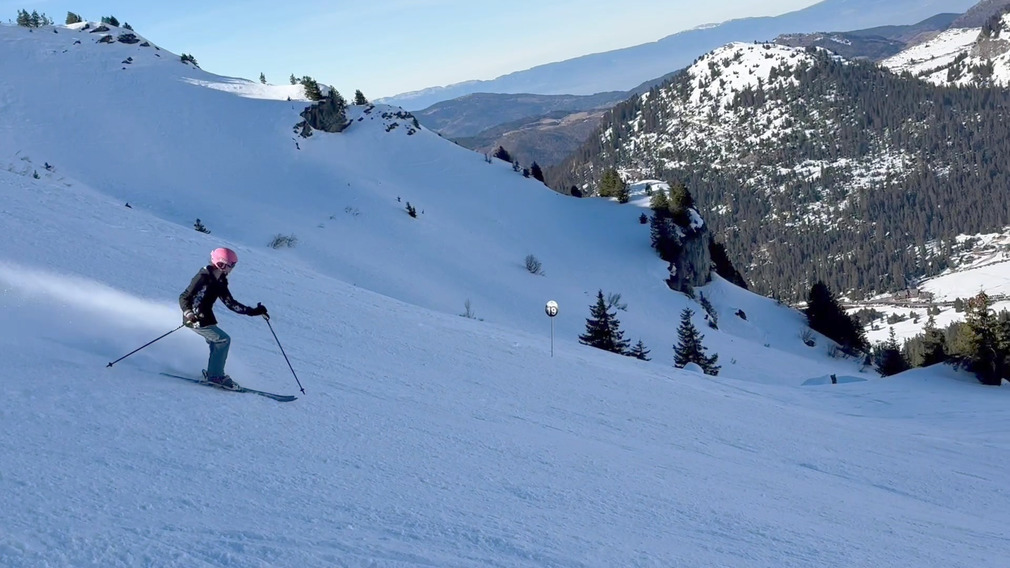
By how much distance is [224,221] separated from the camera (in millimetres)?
35188

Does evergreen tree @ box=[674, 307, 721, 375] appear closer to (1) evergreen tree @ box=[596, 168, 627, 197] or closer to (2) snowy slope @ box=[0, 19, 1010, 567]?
(2) snowy slope @ box=[0, 19, 1010, 567]

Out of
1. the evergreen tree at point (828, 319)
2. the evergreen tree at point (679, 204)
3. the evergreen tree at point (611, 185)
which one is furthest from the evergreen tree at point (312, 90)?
the evergreen tree at point (828, 319)

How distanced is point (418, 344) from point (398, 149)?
44.3m

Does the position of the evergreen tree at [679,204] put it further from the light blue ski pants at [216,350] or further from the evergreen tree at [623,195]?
the light blue ski pants at [216,350]

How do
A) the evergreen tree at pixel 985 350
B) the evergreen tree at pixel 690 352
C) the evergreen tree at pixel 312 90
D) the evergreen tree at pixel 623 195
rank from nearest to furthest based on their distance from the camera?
the evergreen tree at pixel 985 350, the evergreen tree at pixel 690 352, the evergreen tree at pixel 312 90, the evergreen tree at pixel 623 195

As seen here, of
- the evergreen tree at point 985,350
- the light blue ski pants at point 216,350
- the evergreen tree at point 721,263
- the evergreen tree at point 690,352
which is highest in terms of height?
the evergreen tree at point 721,263

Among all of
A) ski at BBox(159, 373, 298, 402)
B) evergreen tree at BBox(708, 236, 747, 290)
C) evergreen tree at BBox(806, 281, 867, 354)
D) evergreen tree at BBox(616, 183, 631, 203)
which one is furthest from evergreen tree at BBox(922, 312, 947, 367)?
ski at BBox(159, 373, 298, 402)

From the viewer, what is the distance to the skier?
23.8 feet

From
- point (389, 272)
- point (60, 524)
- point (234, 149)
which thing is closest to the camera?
point (60, 524)

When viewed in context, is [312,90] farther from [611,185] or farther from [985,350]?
[985,350]

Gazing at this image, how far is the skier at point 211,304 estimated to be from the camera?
23.8 feet

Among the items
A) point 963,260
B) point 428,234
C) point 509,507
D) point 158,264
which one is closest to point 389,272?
point 428,234

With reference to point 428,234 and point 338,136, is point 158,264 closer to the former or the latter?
point 428,234

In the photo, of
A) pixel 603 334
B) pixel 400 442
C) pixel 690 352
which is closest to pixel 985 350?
pixel 690 352
